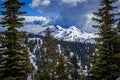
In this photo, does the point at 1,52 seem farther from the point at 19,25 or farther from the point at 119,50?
the point at 119,50

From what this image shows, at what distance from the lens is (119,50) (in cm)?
3528

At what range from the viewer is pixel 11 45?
1227 inches

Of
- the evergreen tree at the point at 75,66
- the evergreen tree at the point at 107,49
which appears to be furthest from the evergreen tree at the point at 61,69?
the evergreen tree at the point at 107,49

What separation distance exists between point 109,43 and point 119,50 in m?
1.55

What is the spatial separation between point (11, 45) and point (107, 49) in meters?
10.8

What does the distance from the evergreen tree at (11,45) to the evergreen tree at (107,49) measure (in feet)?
29.3

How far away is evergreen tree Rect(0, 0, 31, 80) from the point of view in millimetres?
30750

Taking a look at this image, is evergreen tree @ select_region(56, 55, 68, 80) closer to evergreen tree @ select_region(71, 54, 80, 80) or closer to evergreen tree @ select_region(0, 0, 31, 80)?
evergreen tree @ select_region(71, 54, 80, 80)

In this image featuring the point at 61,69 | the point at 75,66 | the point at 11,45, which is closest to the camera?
the point at 11,45

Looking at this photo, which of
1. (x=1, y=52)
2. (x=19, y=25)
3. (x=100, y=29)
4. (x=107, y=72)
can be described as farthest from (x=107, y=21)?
(x=1, y=52)

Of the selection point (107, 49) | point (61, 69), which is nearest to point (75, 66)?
point (61, 69)

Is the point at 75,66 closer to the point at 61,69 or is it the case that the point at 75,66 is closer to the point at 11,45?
the point at 61,69

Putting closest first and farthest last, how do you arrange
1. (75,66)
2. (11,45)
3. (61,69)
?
(11,45), (61,69), (75,66)

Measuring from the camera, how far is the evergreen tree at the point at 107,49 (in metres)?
34.4
